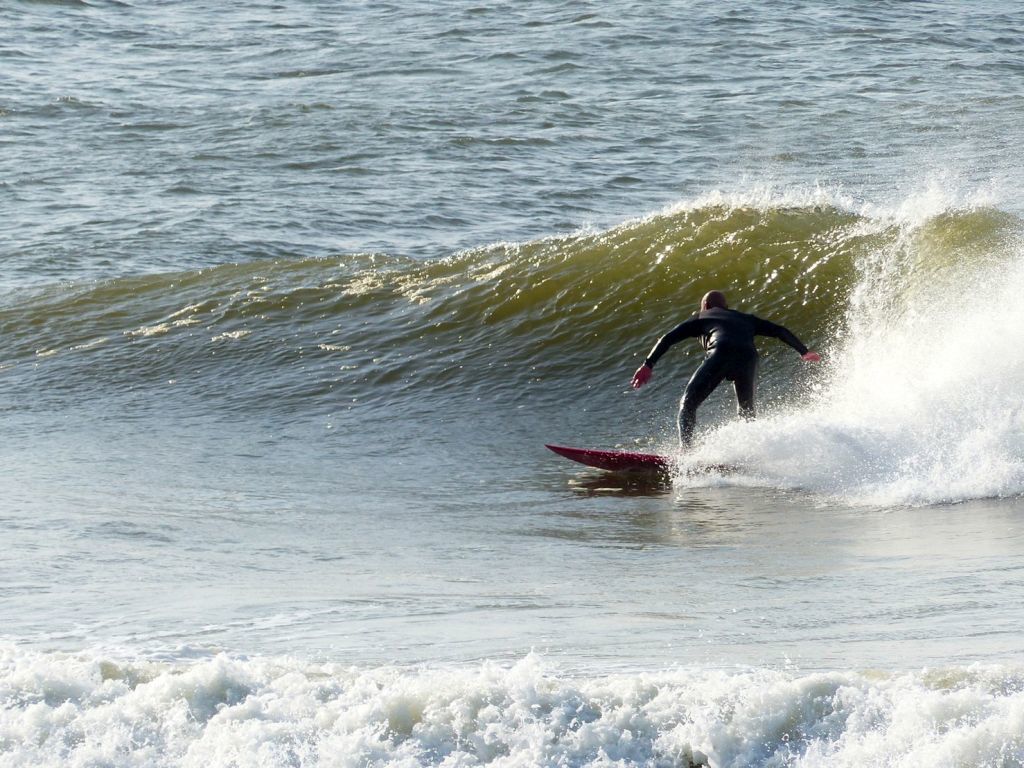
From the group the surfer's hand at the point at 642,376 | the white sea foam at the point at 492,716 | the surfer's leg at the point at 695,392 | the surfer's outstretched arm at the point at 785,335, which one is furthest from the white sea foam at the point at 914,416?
the white sea foam at the point at 492,716

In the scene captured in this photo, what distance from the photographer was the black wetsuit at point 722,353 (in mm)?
10422

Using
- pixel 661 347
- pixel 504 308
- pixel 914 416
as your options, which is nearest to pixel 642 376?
pixel 661 347

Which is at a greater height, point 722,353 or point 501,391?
point 722,353

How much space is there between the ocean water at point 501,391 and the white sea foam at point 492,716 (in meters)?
0.02

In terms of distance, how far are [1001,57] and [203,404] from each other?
71.8 ft

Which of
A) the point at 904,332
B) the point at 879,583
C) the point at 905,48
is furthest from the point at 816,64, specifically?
the point at 879,583

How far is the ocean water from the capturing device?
5133 mm

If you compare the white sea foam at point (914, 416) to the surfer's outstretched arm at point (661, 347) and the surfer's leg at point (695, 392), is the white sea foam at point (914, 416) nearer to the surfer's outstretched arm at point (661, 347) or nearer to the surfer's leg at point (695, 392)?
the surfer's leg at point (695, 392)

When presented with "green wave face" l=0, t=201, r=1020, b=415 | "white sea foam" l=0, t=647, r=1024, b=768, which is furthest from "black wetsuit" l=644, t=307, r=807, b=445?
"white sea foam" l=0, t=647, r=1024, b=768

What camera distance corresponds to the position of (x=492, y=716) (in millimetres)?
4996

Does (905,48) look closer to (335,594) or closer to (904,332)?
(904,332)

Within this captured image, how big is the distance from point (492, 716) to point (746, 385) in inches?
238

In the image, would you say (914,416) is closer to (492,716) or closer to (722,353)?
(722,353)

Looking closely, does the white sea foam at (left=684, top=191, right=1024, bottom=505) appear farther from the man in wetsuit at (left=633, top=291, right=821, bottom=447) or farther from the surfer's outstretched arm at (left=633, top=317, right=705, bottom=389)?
the surfer's outstretched arm at (left=633, top=317, right=705, bottom=389)
